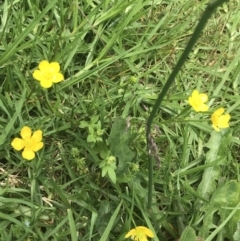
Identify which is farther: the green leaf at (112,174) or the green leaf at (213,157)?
the green leaf at (213,157)

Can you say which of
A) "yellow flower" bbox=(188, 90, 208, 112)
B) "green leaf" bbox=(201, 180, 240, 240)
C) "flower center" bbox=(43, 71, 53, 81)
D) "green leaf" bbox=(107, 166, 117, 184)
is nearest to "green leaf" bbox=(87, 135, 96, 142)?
"green leaf" bbox=(107, 166, 117, 184)

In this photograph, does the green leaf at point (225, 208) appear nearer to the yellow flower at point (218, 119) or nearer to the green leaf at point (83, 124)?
the yellow flower at point (218, 119)

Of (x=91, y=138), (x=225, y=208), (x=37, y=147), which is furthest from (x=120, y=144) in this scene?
(x=225, y=208)

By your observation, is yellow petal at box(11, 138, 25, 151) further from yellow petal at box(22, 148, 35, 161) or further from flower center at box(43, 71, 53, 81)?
flower center at box(43, 71, 53, 81)

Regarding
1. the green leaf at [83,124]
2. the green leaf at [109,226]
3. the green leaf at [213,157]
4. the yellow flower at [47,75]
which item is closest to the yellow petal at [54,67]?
the yellow flower at [47,75]

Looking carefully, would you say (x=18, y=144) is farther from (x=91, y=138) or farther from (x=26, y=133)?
(x=91, y=138)

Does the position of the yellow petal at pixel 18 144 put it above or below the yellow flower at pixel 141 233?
above

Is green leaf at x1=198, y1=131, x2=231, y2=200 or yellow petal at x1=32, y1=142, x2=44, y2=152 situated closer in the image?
yellow petal at x1=32, y1=142, x2=44, y2=152
